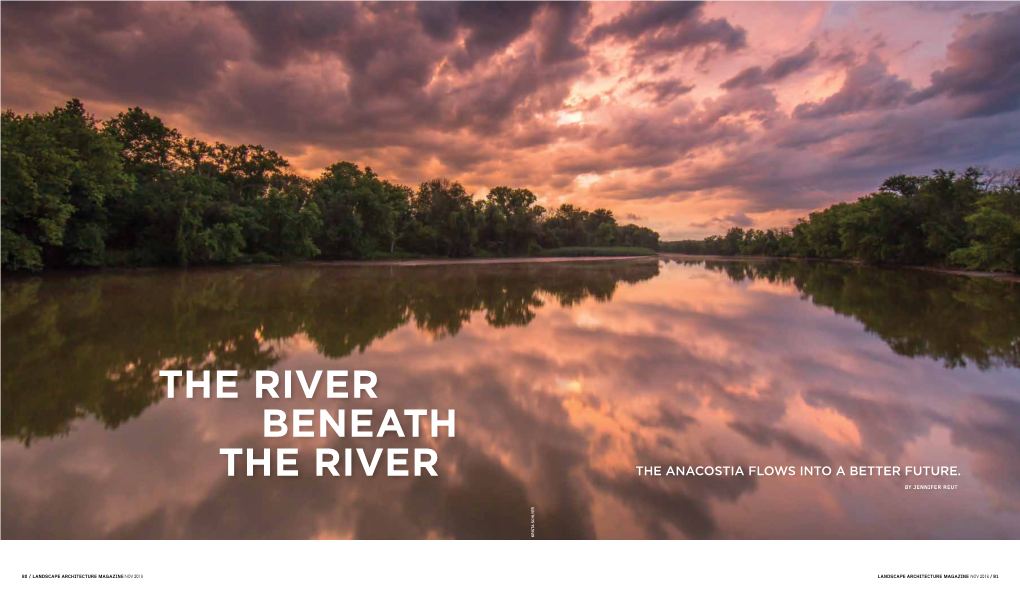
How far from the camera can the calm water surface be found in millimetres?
3439

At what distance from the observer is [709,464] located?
4.21 meters

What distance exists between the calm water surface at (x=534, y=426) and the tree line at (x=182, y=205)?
15316 mm

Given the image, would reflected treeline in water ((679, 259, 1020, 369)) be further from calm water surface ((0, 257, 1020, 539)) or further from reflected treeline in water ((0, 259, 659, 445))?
reflected treeline in water ((0, 259, 659, 445))

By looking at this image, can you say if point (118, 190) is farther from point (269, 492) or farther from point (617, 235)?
point (617, 235)

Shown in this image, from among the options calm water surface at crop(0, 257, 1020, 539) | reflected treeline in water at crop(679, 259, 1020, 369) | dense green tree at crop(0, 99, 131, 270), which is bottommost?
calm water surface at crop(0, 257, 1020, 539)

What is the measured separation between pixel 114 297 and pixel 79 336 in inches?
293

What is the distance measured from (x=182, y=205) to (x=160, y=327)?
25.3 m

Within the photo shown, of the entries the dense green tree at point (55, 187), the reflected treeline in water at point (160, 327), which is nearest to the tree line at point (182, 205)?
the dense green tree at point (55, 187)

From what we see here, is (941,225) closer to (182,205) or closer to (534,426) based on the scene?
(534,426)

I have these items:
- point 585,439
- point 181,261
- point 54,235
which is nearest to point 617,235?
point 181,261

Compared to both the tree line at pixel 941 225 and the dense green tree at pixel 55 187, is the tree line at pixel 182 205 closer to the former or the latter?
the dense green tree at pixel 55 187

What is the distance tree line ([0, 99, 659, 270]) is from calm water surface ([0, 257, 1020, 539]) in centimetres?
1532

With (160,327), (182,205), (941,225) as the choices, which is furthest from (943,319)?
(182,205)

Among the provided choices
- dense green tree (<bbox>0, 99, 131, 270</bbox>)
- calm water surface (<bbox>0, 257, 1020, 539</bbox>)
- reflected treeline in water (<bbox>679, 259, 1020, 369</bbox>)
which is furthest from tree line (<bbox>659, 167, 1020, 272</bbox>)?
dense green tree (<bbox>0, 99, 131, 270</bbox>)
